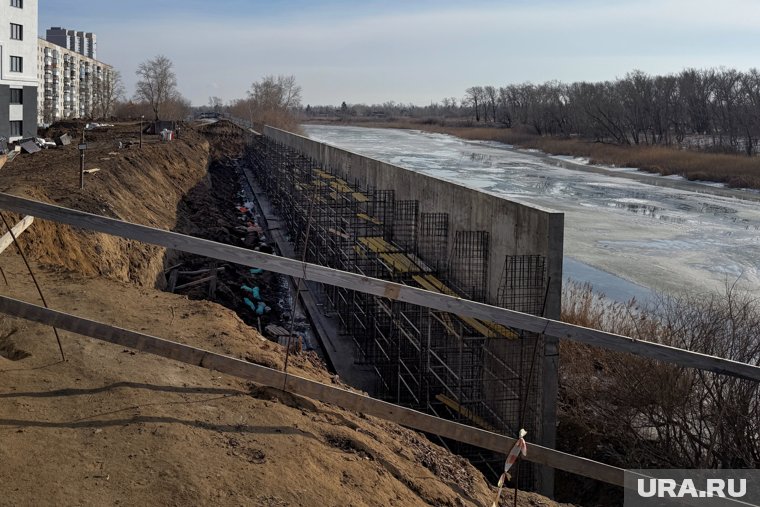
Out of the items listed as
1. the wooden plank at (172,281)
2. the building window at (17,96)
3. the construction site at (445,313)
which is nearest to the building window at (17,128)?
the building window at (17,96)

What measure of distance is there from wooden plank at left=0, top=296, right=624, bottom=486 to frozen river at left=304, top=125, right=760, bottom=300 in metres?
11.4

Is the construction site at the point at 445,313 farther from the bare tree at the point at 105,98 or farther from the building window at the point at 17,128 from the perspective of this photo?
the bare tree at the point at 105,98

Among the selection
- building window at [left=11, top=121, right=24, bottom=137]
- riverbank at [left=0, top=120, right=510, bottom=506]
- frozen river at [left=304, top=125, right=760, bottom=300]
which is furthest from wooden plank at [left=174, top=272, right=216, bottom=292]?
building window at [left=11, top=121, right=24, bottom=137]

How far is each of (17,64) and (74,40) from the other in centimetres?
14469

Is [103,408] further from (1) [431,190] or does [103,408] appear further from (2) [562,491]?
(1) [431,190]

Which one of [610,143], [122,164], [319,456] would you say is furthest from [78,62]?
[319,456]

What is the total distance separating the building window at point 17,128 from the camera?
129 ft

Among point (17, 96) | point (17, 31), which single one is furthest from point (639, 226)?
point (17, 31)

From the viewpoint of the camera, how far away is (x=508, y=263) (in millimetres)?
9703

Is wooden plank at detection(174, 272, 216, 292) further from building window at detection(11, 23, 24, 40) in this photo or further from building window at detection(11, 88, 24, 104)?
building window at detection(11, 23, 24, 40)

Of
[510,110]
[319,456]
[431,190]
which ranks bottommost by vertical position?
[319,456]

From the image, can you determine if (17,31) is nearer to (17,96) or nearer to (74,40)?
(17,96)

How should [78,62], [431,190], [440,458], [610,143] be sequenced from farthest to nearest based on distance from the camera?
1. [78,62]
2. [610,143]
3. [431,190]
4. [440,458]

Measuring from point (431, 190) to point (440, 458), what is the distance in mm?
7674
